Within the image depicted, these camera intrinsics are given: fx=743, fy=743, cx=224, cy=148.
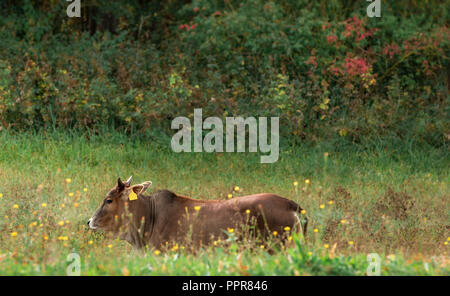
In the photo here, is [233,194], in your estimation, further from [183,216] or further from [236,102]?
[236,102]

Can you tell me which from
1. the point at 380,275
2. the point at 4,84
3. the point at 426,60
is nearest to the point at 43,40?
Answer: the point at 4,84

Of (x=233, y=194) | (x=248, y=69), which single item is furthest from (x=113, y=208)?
(x=248, y=69)

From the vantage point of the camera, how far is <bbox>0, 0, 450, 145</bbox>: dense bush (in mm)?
13109

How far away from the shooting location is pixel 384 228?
859 cm

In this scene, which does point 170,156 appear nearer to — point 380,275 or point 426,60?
point 426,60

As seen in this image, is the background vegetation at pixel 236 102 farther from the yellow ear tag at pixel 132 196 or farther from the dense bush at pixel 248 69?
the yellow ear tag at pixel 132 196

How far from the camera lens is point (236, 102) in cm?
1313

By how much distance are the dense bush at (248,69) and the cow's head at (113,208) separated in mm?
5208

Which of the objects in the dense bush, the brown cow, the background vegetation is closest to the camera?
the brown cow

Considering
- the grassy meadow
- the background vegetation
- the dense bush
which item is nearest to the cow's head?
the grassy meadow

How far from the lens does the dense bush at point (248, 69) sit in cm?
1311

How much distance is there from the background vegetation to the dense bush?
1.3 inches

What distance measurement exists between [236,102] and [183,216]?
18.8 ft

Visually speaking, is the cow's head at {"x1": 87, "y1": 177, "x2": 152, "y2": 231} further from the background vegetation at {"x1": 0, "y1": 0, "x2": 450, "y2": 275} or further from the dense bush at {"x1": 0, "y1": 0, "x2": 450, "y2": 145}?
the dense bush at {"x1": 0, "y1": 0, "x2": 450, "y2": 145}
